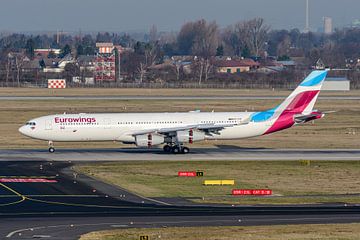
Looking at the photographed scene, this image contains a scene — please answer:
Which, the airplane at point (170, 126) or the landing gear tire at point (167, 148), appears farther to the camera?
the landing gear tire at point (167, 148)

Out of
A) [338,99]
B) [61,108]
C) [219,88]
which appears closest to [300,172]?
[61,108]

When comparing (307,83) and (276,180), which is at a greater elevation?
(307,83)

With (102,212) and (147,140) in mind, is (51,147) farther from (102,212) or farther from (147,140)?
(102,212)

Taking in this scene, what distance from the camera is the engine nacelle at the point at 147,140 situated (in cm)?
7838

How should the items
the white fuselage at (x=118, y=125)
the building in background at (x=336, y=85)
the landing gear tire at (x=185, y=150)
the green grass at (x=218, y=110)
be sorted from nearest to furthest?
the white fuselage at (x=118, y=125) < the landing gear tire at (x=185, y=150) < the green grass at (x=218, y=110) < the building in background at (x=336, y=85)

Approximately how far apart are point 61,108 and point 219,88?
65.6 meters

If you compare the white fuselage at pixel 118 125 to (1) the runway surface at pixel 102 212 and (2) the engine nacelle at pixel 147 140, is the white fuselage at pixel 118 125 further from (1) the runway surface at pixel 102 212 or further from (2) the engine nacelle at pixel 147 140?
(1) the runway surface at pixel 102 212

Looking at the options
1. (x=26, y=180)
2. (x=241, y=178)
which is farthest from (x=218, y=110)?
(x=26, y=180)

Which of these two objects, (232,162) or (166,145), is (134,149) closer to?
(166,145)

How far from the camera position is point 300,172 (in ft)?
224

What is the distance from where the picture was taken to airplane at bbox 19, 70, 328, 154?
79125mm

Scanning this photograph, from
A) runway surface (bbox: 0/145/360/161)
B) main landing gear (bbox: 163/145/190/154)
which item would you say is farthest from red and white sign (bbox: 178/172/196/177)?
main landing gear (bbox: 163/145/190/154)

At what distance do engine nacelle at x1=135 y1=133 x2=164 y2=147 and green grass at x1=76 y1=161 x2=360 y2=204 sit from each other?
451 centimetres

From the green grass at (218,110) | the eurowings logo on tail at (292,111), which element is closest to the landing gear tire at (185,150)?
the eurowings logo on tail at (292,111)
